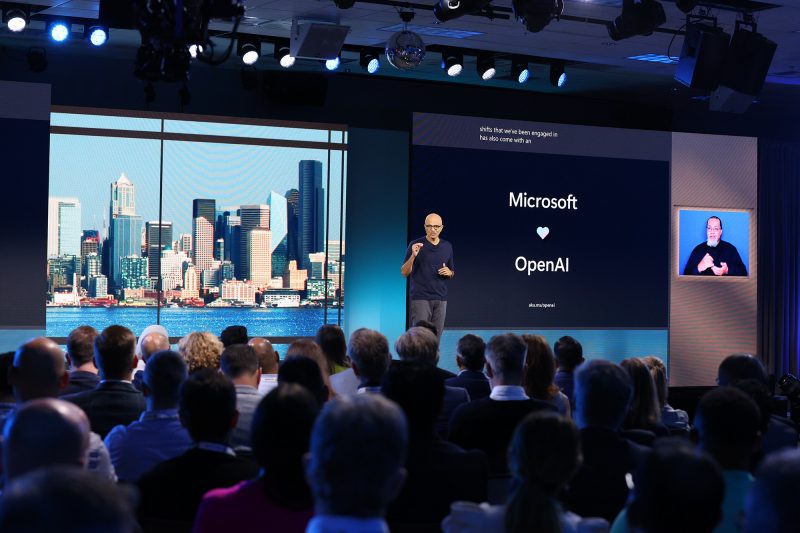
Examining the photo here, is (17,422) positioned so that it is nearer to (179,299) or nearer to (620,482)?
(620,482)

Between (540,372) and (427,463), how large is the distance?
73.6 inches

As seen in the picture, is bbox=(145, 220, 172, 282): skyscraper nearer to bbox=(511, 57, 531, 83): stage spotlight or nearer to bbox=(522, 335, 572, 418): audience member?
bbox=(511, 57, 531, 83): stage spotlight

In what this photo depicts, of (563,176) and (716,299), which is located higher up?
(563,176)

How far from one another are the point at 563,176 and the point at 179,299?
400cm

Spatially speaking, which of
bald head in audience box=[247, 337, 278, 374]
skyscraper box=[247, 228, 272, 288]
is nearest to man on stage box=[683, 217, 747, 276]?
skyscraper box=[247, 228, 272, 288]

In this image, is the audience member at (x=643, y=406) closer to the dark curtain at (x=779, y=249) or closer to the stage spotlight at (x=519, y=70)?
the stage spotlight at (x=519, y=70)

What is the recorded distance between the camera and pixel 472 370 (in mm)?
5078

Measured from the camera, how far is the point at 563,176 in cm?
1003

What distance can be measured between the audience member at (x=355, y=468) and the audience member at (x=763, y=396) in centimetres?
221

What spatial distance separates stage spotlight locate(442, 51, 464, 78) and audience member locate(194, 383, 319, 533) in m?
7.27

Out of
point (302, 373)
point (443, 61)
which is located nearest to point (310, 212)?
point (443, 61)

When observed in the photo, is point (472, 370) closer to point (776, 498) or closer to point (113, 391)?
point (113, 391)

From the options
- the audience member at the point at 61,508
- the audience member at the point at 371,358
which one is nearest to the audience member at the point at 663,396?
the audience member at the point at 371,358

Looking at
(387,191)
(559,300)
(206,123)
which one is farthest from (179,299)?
(559,300)
